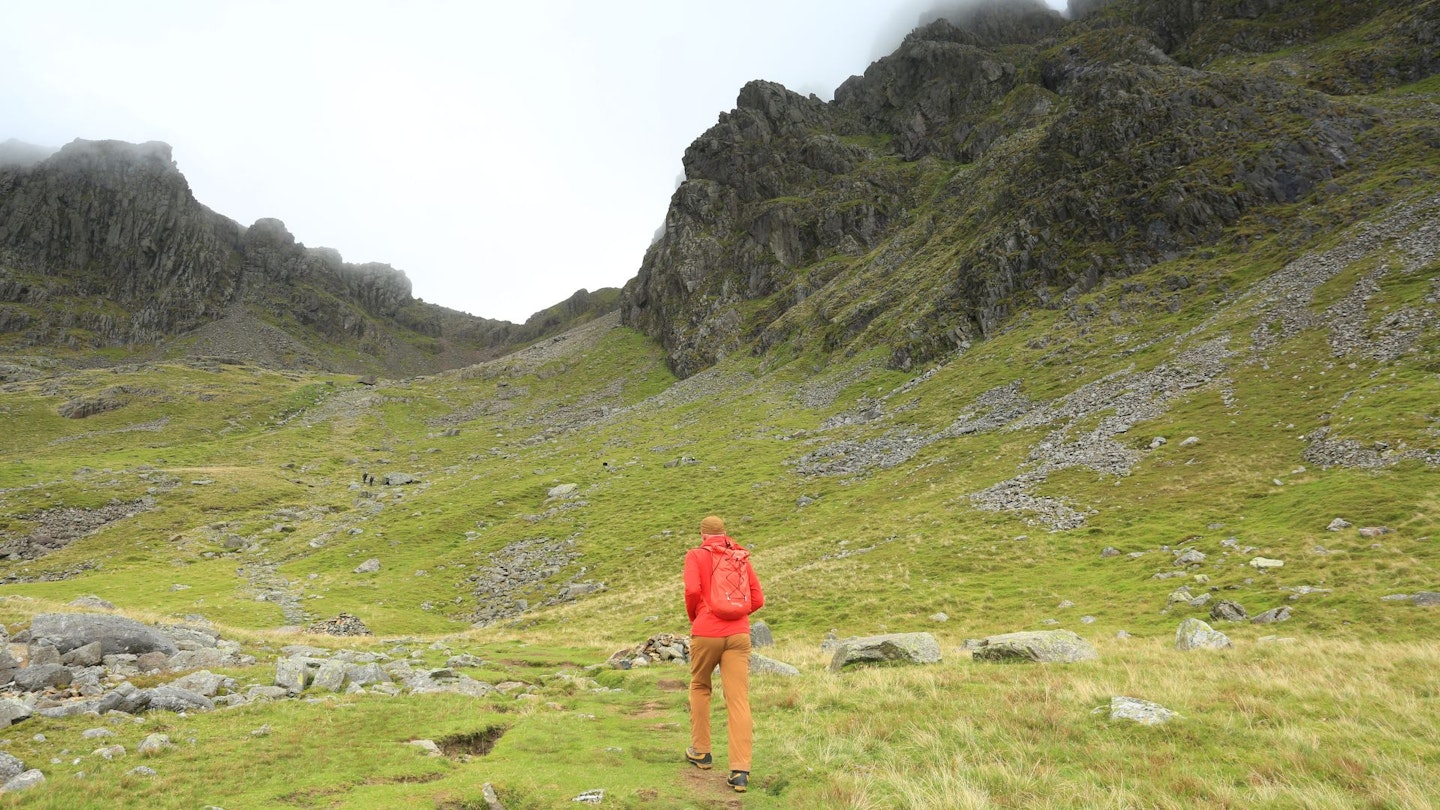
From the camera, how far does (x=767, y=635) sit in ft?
85.4

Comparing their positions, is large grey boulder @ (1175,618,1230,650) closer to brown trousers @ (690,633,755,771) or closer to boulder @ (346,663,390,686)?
brown trousers @ (690,633,755,771)

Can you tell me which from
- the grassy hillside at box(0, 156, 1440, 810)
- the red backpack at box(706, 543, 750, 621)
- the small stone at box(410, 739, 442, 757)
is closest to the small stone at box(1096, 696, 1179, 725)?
the grassy hillside at box(0, 156, 1440, 810)

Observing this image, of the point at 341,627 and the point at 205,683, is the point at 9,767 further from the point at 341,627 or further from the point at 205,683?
the point at 341,627

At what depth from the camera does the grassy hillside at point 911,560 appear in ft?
31.0

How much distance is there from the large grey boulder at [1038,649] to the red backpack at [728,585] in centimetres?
1093

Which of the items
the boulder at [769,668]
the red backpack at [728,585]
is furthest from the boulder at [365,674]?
the red backpack at [728,585]

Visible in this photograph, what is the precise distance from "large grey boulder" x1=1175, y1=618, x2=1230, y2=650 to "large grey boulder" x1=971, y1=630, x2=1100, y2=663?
3.07 metres

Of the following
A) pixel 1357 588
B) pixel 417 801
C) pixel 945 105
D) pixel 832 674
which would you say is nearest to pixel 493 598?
pixel 832 674

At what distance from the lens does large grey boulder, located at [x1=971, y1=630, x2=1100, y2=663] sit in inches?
676

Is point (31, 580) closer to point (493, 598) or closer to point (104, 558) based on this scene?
point (104, 558)

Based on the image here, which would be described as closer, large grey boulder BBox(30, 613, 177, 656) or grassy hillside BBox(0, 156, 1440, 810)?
grassy hillside BBox(0, 156, 1440, 810)

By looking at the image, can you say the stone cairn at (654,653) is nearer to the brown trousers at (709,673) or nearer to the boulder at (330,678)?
the boulder at (330,678)

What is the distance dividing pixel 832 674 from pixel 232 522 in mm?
86286

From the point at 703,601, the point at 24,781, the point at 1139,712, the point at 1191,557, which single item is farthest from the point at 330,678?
the point at 1191,557
